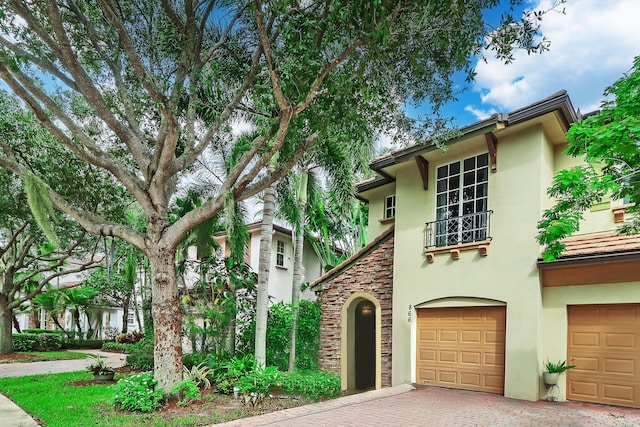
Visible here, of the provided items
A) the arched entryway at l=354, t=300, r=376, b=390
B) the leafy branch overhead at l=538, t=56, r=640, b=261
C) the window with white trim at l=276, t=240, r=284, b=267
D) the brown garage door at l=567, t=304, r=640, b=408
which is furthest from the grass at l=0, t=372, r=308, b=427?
the window with white trim at l=276, t=240, r=284, b=267

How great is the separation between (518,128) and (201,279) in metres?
11.5

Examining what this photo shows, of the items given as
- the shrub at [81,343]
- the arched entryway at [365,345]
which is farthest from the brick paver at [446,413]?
the shrub at [81,343]

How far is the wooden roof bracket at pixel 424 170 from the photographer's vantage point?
477 inches

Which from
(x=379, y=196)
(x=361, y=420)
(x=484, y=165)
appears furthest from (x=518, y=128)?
(x=361, y=420)

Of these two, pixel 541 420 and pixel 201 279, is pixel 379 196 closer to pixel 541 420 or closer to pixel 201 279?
pixel 201 279

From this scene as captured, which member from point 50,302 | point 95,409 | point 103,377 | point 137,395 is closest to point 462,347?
point 137,395

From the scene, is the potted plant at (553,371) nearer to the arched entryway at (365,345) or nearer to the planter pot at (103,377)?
the arched entryway at (365,345)

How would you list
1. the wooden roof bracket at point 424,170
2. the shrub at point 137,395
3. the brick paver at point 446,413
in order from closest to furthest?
the brick paver at point 446,413 → the shrub at point 137,395 → the wooden roof bracket at point 424,170

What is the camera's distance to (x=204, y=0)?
1008cm

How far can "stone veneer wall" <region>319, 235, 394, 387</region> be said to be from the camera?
42.0 ft

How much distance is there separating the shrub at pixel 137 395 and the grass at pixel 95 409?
166 millimetres

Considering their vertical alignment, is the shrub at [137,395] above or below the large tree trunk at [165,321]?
below

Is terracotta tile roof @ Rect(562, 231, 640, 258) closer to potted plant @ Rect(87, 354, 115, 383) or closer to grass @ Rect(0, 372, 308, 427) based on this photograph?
grass @ Rect(0, 372, 308, 427)

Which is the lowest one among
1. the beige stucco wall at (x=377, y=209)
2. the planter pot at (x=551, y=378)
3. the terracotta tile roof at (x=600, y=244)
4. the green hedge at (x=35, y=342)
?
the green hedge at (x=35, y=342)
